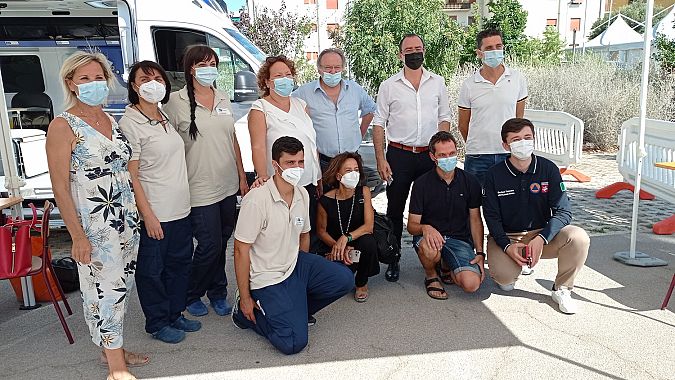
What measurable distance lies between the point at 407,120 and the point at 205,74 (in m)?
1.70

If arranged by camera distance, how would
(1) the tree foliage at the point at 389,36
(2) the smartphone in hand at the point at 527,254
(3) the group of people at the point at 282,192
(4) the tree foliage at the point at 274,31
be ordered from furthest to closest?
(1) the tree foliage at the point at 389,36 → (4) the tree foliage at the point at 274,31 → (2) the smartphone in hand at the point at 527,254 → (3) the group of people at the point at 282,192

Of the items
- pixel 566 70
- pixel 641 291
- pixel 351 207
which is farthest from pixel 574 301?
pixel 566 70

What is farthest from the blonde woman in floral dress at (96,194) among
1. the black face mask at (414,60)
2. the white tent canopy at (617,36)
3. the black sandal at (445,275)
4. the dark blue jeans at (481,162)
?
the white tent canopy at (617,36)

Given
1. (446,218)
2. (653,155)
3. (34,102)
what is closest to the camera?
(446,218)

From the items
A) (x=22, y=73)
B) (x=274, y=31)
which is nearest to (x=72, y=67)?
(x=22, y=73)

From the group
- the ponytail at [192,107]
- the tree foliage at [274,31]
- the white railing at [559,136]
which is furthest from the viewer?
the tree foliage at [274,31]

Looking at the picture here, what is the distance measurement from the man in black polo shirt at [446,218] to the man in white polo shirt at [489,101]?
37cm

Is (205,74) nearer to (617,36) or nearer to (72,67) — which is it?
(72,67)

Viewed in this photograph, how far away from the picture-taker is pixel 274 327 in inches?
137

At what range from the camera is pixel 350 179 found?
4.09 meters

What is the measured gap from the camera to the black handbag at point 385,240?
14.3 feet

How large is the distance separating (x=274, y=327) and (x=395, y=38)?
59.8 feet

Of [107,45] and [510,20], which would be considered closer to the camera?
[107,45]

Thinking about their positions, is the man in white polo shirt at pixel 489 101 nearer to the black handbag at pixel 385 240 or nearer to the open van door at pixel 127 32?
the black handbag at pixel 385 240
